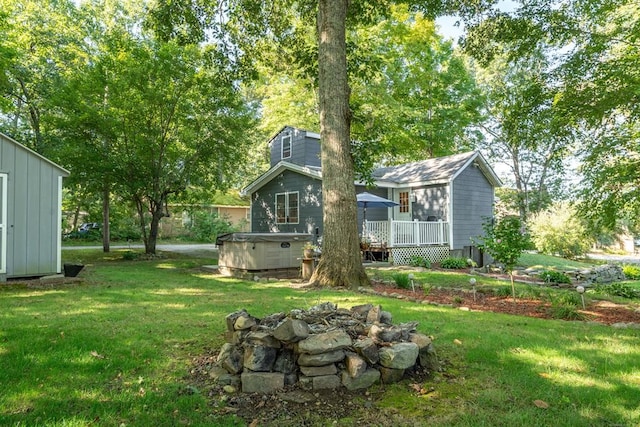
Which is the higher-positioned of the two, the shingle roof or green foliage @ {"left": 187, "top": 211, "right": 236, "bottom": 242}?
the shingle roof

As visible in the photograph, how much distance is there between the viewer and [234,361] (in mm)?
2941

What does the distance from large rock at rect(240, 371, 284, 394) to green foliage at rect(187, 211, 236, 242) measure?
23.3 meters

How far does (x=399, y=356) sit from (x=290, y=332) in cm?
83

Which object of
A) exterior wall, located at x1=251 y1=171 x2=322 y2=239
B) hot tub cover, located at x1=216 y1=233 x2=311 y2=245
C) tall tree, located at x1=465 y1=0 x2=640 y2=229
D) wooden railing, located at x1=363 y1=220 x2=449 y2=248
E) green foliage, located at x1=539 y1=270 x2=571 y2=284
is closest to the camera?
tall tree, located at x1=465 y1=0 x2=640 y2=229

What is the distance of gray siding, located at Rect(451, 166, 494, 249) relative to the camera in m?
15.1

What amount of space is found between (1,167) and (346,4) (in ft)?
24.6

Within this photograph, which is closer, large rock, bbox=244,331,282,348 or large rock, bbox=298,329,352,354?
large rock, bbox=298,329,352,354

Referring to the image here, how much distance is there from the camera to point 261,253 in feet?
32.2

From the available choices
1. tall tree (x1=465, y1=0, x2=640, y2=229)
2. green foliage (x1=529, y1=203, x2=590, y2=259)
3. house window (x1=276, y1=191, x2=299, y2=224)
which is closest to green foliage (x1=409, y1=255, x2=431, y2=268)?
house window (x1=276, y1=191, x2=299, y2=224)

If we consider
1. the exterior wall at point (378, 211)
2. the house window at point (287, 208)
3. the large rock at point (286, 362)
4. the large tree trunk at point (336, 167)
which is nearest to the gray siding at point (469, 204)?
the exterior wall at point (378, 211)

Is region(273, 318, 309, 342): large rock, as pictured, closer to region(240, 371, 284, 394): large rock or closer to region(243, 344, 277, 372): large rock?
region(243, 344, 277, 372): large rock

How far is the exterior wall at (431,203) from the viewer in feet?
49.2

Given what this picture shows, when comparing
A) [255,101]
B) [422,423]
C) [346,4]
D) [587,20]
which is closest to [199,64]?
[346,4]

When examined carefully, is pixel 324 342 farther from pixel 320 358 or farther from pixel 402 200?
pixel 402 200
